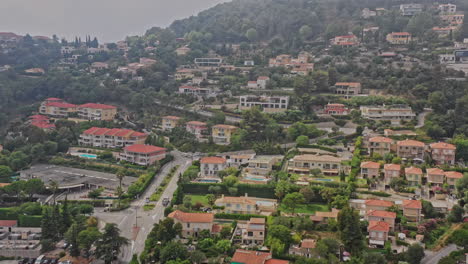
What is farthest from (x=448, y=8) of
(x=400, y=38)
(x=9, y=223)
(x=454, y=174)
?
(x=9, y=223)

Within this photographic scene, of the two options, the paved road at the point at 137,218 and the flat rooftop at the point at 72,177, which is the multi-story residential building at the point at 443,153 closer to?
the paved road at the point at 137,218

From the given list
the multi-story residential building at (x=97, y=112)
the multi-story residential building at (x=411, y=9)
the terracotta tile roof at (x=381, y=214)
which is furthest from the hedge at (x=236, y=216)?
the multi-story residential building at (x=411, y=9)

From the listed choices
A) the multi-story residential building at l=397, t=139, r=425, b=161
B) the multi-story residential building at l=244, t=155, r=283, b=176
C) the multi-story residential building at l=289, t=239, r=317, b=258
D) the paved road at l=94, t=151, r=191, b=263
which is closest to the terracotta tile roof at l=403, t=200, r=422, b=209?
the multi-story residential building at l=289, t=239, r=317, b=258

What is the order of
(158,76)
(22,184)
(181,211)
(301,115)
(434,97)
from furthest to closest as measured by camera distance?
(158,76) < (301,115) < (434,97) < (22,184) < (181,211)

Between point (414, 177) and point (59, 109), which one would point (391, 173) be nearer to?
point (414, 177)

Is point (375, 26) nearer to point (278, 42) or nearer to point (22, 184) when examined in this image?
point (278, 42)

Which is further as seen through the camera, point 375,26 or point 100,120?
point 375,26

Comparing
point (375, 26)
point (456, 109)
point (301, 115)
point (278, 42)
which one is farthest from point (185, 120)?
point (375, 26)
